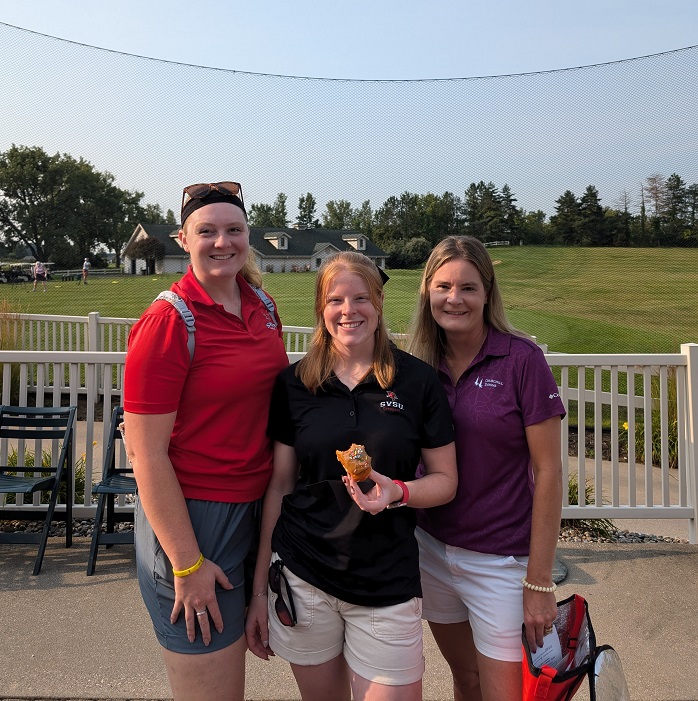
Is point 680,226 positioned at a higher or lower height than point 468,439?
higher

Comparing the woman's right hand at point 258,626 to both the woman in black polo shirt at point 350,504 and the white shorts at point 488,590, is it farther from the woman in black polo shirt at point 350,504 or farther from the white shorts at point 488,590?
the white shorts at point 488,590

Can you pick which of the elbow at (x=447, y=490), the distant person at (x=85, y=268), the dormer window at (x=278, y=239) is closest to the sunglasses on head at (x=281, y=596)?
the elbow at (x=447, y=490)

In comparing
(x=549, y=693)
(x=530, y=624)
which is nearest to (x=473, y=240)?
(x=530, y=624)

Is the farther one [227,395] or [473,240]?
[473,240]

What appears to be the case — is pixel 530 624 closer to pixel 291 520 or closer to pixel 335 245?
pixel 291 520

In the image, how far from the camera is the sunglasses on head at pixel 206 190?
1.67 m

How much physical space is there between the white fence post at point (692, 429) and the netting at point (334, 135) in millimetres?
3721

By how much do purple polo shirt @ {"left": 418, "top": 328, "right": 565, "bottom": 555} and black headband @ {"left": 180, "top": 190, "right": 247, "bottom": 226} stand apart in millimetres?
782

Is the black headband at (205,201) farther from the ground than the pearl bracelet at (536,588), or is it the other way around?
the black headband at (205,201)

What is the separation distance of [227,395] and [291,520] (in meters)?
0.36

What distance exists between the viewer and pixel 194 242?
5.47 ft

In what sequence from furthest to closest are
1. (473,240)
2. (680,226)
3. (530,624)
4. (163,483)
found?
1. (680,226)
2. (473,240)
3. (530,624)
4. (163,483)

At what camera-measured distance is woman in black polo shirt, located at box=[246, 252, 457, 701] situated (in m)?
1.56

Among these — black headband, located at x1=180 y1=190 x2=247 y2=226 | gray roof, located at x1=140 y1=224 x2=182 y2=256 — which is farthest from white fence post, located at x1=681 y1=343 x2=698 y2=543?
gray roof, located at x1=140 y1=224 x2=182 y2=256
